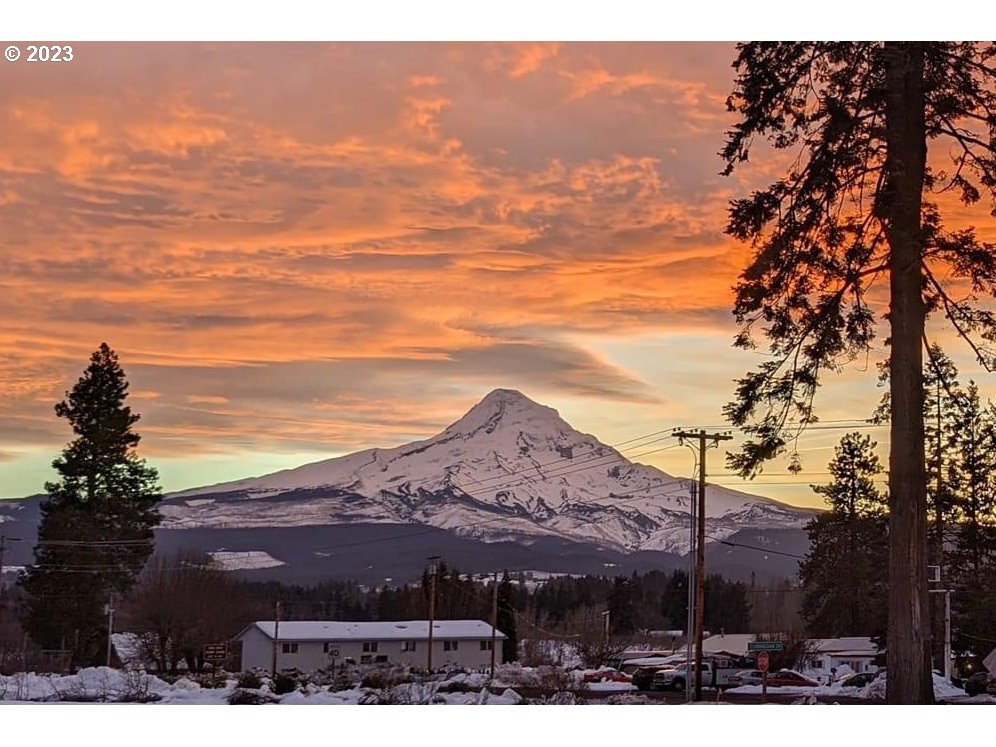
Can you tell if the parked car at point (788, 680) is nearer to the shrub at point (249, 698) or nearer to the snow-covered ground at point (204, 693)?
the snow-covered ground at point (204, 693)

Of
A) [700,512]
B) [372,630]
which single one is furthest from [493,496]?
[700,512]

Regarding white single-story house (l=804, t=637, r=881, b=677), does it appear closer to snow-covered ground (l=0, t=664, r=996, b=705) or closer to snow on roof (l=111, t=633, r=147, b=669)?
snow on roof (l=111, t=633, r=147, b=669)

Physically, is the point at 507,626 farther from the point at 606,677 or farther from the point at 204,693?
the point at 204,693

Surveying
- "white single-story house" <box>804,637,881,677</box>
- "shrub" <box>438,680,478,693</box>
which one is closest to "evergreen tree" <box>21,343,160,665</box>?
"shrub" <box>438,680,478,693</box>
